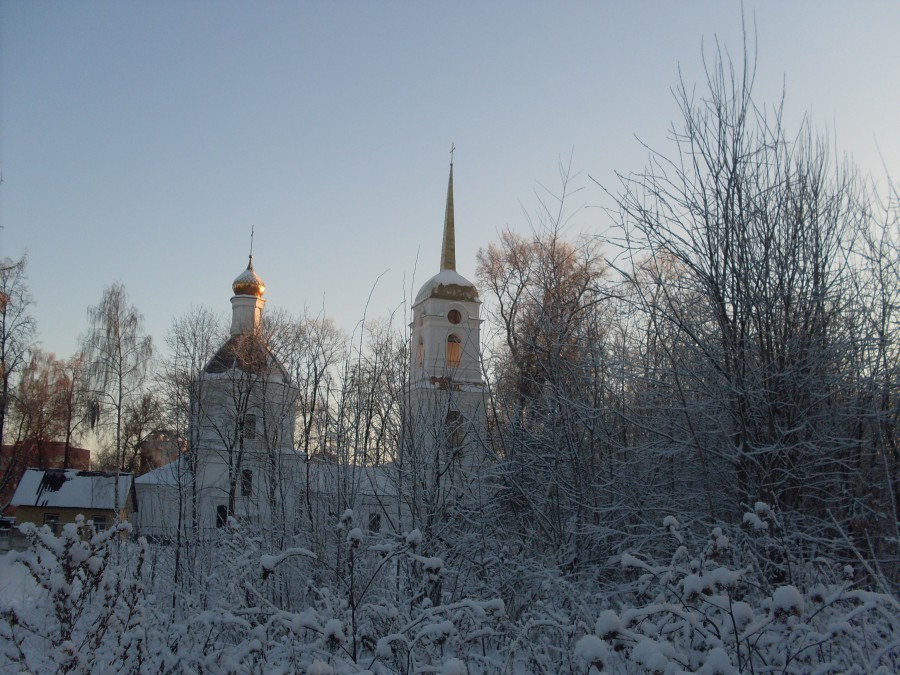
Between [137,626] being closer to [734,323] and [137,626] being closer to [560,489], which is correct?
[560,489]

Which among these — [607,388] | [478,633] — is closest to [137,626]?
[478,633]

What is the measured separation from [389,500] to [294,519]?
3.79 feet

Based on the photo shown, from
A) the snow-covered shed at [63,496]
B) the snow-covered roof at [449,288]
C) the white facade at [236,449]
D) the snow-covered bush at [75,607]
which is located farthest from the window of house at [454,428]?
the snow-covered shed at [63,496]

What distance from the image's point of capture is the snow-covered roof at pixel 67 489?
2653 cm

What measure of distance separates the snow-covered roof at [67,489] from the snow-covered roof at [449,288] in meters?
12.7

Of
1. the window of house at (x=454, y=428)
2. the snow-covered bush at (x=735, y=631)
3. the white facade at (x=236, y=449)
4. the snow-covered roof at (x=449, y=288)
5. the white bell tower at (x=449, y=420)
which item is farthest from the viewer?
the snow-covered roof at (x=449, y=288)

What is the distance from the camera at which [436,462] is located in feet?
22.8

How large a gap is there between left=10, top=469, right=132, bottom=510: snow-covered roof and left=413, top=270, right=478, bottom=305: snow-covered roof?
1272cm

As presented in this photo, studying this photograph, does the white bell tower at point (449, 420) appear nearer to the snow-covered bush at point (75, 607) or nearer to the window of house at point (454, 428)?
the window of house at point (454, 428)

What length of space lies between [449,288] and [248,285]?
9.08 m

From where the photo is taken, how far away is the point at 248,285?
92.5ft

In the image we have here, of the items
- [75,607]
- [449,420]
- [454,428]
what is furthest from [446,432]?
[75,607]

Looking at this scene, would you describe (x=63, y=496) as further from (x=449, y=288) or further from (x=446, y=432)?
(x=446, y=432)

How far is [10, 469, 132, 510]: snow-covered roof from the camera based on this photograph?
26.5 meters
